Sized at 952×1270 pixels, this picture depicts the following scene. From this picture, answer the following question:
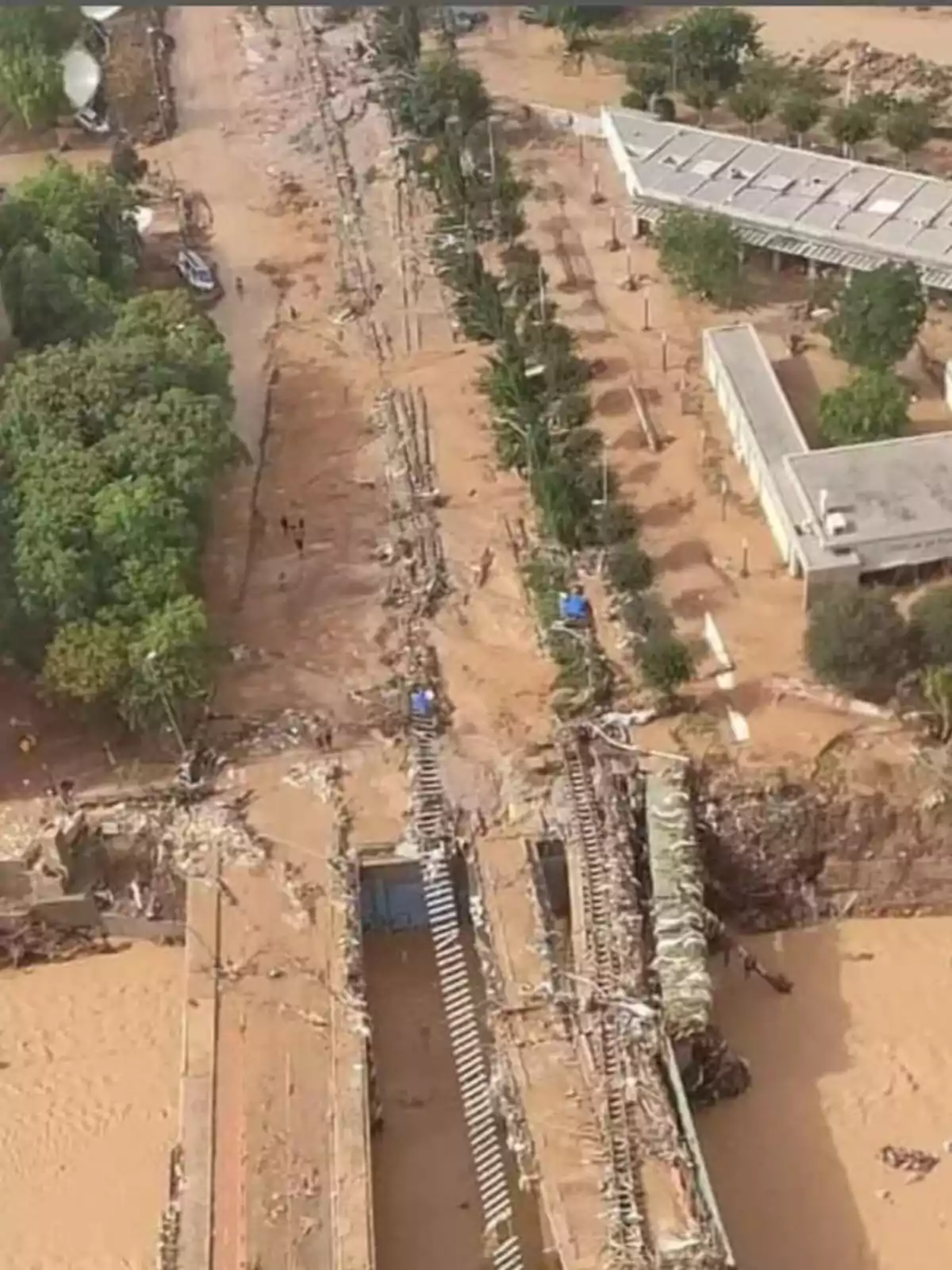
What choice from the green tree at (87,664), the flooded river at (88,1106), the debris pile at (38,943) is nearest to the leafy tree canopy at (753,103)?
the green tree at (87,664)

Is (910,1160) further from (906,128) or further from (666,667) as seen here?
(906,128)

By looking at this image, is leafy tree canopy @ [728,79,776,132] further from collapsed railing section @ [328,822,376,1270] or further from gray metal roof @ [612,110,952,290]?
collapsed railing section @ [328,822,376,1270]

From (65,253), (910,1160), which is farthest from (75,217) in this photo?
(910,1160)

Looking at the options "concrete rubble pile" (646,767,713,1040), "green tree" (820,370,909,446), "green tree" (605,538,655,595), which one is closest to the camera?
"concrete rubble pile" (646,767,713,1040)

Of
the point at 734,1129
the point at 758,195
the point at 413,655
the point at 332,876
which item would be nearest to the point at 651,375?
the point at 758,195

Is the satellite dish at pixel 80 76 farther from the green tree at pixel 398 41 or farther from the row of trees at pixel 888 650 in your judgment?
the row of trees at pixel 888 650

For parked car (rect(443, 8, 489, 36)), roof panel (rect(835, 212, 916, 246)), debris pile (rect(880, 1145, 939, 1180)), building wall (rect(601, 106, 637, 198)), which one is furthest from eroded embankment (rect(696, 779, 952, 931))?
parked car (rect(443, 8, 489, 36))

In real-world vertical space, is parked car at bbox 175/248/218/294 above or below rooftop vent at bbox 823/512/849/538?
below
